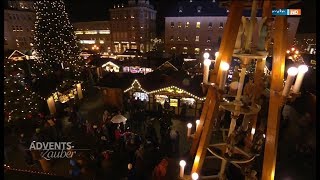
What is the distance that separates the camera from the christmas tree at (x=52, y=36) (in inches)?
799

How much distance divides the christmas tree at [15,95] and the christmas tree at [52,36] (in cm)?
833

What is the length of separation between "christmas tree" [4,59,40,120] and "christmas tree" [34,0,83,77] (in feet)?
27.3

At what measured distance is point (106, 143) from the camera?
11.5 m

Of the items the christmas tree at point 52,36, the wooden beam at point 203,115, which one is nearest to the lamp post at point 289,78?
the wooden beam at point 203,115

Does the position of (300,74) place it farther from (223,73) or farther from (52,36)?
(52,36)

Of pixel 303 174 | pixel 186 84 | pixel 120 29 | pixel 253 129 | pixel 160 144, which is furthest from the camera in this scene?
pixel 120 29

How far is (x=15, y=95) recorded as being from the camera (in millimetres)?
11414

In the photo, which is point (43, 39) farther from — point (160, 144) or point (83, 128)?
point (160, 144)

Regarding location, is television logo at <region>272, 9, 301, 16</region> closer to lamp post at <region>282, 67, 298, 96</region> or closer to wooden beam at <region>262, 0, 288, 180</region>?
wooden beam at <region>262, 0, 288, 180</region>

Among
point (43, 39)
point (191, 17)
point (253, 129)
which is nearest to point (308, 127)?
point (253, 129)

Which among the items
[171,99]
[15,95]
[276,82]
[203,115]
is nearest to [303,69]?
[276,82]

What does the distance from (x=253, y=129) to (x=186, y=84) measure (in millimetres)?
12321

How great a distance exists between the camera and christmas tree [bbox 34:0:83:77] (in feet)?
66.6

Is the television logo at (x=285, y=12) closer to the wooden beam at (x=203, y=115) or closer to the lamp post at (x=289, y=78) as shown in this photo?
the lamp post at (x=289, y=78)
